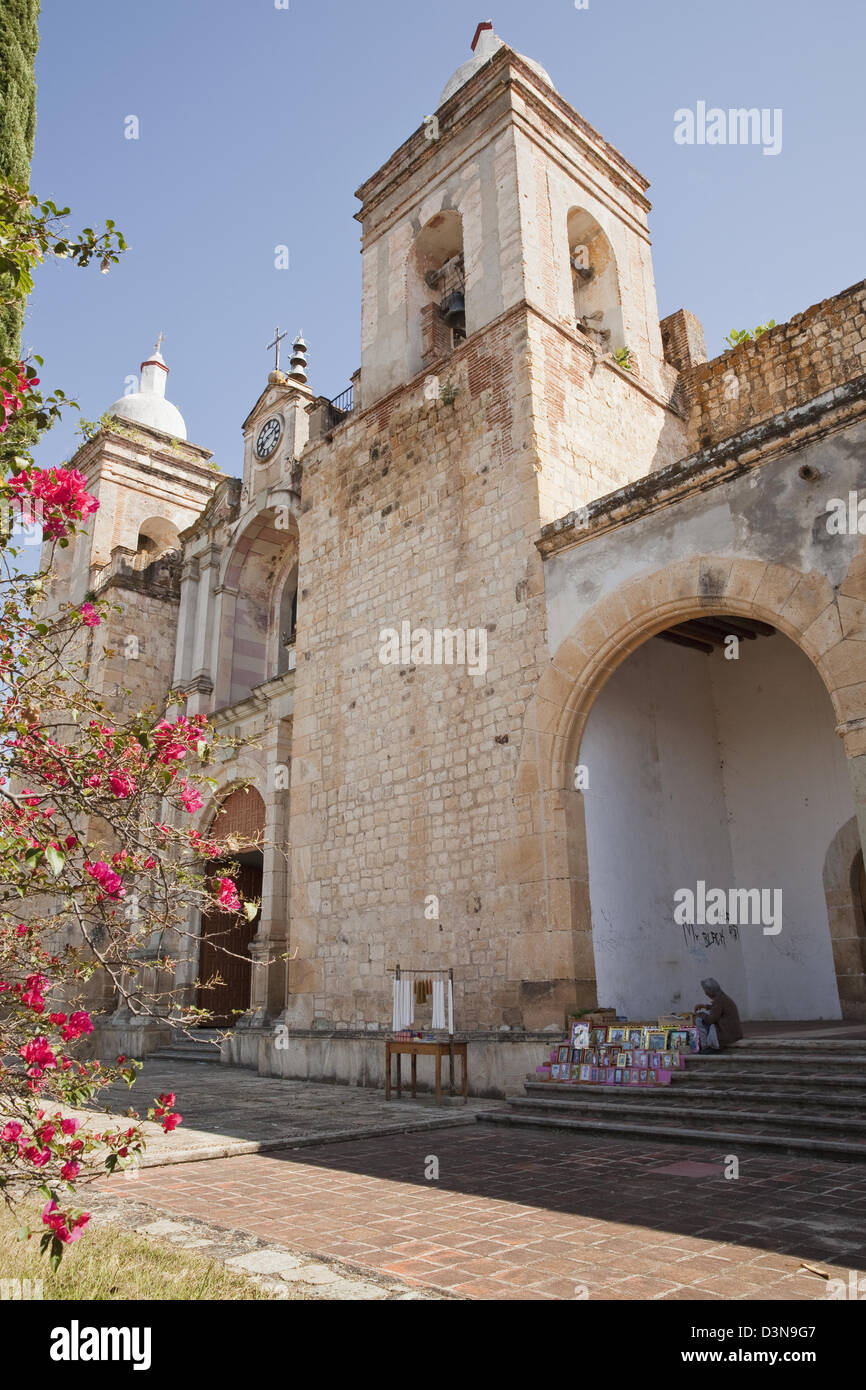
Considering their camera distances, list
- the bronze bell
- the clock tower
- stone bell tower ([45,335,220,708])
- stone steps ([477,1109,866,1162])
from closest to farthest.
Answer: stone steps ([477,1109,866,1162])
the bronze bell
the clock tower
stone bell tower ([45,335,220,708])

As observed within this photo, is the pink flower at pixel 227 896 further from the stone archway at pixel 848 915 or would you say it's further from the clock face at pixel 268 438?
the clock face at pixel 268 438

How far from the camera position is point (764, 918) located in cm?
1085

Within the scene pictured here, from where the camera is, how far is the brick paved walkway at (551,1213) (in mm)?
3432

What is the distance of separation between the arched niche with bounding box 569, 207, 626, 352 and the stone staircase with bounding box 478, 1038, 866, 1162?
9257 mm

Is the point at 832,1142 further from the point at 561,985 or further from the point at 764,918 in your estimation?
the point at 764,918

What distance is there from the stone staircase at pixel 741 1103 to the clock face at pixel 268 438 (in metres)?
12.3

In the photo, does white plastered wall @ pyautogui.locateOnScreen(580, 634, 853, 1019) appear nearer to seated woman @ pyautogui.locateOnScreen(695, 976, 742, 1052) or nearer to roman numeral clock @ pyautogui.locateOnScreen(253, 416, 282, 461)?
A: seated woman @ pyautogui.locateOnScreen(695, 976, 742, 1052)

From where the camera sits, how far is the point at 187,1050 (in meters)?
14.1

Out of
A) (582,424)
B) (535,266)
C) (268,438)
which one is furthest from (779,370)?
(268,438)

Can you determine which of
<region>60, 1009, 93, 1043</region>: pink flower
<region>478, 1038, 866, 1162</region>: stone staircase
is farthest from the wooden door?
<region>60, 1009, 93, 1043</region>: pink flower

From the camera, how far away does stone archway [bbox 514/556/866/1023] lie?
746 centimetres

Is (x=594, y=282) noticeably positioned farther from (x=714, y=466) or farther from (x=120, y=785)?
(x=120, y=785)
